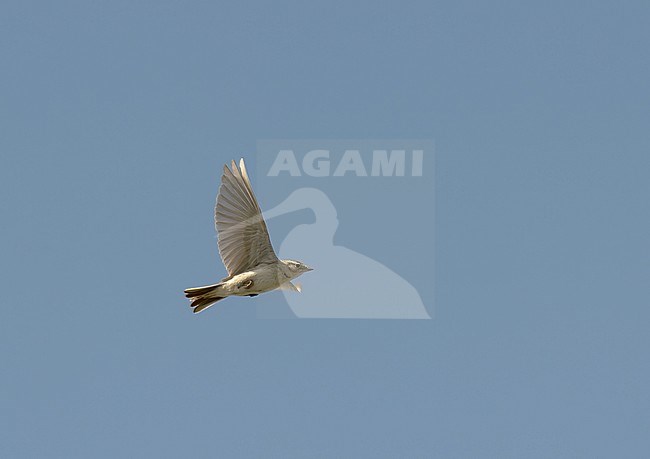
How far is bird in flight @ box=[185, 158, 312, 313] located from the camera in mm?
47469

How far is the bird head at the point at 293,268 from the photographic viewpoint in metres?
47.8

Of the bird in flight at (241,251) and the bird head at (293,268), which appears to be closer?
the bird in flight at (241,251)

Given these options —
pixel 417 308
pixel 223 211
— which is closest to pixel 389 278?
pixel 417 308

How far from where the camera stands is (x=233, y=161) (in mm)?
47531

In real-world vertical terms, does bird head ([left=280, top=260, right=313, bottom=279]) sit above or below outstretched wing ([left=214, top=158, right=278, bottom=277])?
below

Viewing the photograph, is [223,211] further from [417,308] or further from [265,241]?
[417,308]

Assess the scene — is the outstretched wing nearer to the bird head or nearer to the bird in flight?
the bird in flight

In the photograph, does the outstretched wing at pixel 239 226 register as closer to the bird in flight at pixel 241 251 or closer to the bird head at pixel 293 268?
the bird in flight at pixel 241 251

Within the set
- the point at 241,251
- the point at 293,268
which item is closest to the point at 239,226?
the point at 241,251

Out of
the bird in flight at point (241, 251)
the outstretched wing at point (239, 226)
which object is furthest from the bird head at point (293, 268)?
the outstretched wing at point (239, 226)

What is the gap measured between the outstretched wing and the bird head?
0.28 m

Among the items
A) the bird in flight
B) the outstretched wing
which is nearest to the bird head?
the bird in flight

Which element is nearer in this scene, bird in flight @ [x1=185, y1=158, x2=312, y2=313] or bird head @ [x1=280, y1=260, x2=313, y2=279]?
bird in flight @ [x1=185, y1=158, x2=312, y2=313]

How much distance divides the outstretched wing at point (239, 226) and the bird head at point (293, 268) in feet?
0.91
